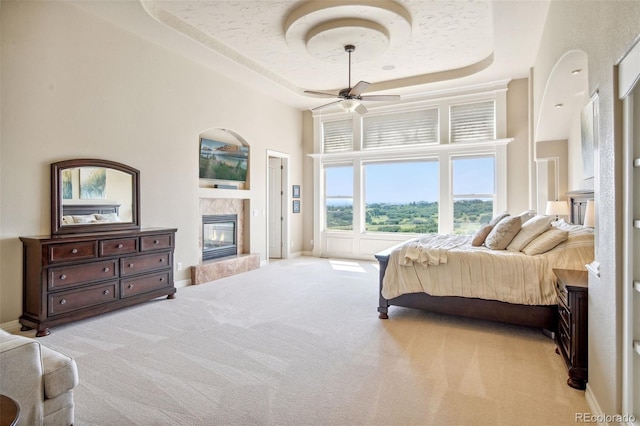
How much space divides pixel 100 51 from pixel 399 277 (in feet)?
14.7

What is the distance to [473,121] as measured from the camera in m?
6.65

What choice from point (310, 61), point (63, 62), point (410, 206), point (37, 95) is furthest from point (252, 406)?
point (410, 206)

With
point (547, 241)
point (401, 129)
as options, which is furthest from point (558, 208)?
point (401, 129)

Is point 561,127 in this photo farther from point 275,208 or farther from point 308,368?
point 275,208

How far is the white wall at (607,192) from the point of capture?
167cm

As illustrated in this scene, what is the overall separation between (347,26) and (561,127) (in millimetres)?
3342

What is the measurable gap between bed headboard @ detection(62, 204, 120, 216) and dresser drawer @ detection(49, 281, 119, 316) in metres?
0.90

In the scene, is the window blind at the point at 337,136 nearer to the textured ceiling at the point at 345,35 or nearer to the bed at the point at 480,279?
the textured ceiling at the point at 345,35

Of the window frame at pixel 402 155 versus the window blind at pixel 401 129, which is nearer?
the window frame at pixel 402 155

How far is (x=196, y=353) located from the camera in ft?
9.55

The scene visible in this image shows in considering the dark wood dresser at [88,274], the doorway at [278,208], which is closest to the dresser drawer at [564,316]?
the dark wood dresser at [88,274]

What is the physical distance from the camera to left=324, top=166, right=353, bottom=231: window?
7945mm

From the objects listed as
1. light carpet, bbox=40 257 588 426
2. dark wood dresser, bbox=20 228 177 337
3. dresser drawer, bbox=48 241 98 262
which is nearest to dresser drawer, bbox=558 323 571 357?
light carpet, bbox=40 257 588 426

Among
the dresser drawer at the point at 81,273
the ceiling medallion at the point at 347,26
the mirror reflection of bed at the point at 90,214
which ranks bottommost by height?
the dresser drawer at the point at 81,273
